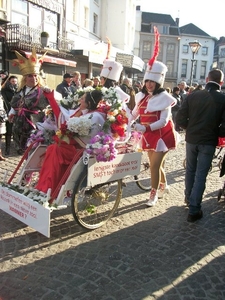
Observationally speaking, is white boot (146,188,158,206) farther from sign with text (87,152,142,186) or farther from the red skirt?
the red skirt

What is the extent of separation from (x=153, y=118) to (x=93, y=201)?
1364mm

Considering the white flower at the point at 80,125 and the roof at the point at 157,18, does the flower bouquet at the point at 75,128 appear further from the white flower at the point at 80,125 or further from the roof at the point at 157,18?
the roof at the point at 157,18

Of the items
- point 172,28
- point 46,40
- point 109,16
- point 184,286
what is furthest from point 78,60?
point 172,28

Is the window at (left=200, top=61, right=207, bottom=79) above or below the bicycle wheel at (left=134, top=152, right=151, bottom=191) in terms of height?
above

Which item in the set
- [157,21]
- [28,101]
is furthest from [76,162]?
[157,21]

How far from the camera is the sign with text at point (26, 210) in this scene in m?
3.04

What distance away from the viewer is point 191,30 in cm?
5584

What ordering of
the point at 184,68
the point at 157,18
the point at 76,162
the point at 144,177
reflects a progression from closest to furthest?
the point at 76,162, the point at 144,177, the point at 157,18, the point at 184,68

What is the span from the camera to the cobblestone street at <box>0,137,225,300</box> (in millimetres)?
2605

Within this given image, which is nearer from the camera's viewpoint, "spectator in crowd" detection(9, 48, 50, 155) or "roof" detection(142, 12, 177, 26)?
"spectator in crowd" detection(9, 48, 50, 155)

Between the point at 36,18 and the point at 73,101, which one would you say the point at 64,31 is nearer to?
the point at 36,18

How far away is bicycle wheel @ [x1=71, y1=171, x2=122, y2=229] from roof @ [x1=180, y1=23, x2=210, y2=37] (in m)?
56.6

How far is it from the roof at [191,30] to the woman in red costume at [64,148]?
186 feet

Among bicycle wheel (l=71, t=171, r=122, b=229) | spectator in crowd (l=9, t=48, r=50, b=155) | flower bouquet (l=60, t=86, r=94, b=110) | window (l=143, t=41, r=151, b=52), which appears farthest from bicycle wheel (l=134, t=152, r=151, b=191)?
window (l=143, t=41, r=151, b=52)
